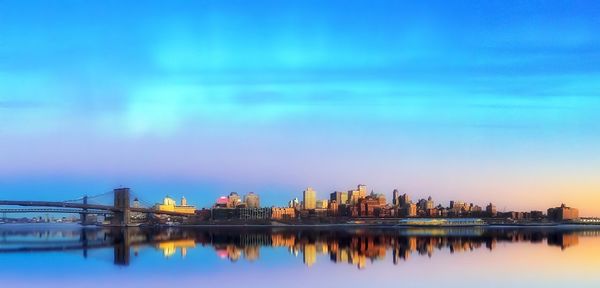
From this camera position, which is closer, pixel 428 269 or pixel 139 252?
pixel 428 269

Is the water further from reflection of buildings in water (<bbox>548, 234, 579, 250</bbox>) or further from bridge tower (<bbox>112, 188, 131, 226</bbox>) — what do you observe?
bridge tower (<bbox>112, 188, 131, 226</bbox>)

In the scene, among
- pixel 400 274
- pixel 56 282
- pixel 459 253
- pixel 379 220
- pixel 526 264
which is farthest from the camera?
pixel 379 220

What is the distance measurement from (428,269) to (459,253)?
40.6 feet

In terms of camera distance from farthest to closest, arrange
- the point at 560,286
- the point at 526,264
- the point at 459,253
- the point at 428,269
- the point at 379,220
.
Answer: the point at 379,220
the point at 459,253
the point at 526,264
the point at 428,269
the point at 560,286

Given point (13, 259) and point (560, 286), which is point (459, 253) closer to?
point (560, 286)

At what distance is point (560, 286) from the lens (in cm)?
2648

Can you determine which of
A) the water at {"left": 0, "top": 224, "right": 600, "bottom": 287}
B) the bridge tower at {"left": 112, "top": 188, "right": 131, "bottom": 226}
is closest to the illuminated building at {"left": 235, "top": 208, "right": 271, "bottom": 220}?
the bridge tower at {"left": 112, "top": 188, "right": 131, "bottom": 226}

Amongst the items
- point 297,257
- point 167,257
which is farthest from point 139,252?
point 297,257

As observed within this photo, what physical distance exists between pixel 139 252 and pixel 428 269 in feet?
67.6

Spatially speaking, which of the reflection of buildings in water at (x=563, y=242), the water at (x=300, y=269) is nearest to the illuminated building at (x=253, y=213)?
the reflection of buildings in water at (x=563, y=242)

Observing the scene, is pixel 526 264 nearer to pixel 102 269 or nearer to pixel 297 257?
pixel 297 257

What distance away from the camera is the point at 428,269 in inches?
1281

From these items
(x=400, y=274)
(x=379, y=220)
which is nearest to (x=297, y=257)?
(x=400, y=274)

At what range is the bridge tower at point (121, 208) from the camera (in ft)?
438
